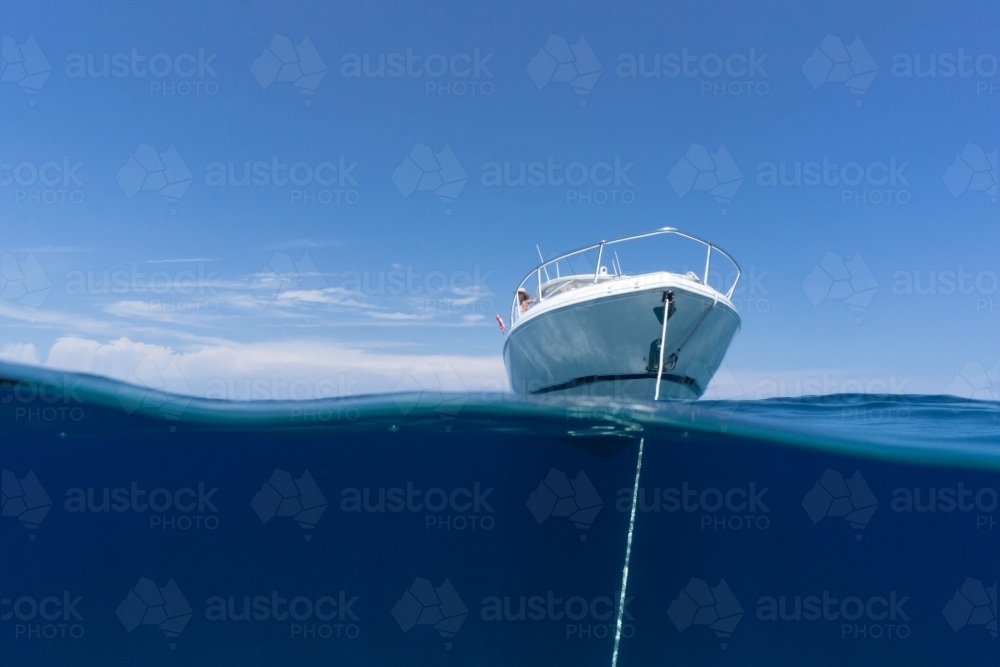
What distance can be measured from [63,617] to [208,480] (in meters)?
4.89

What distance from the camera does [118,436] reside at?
50.8 feet

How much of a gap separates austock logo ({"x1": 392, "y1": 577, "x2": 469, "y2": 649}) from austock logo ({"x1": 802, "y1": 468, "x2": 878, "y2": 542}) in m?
10.8

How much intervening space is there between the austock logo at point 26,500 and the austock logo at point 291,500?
5498 mm

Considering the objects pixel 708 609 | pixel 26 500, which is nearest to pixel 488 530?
pixel 708 609

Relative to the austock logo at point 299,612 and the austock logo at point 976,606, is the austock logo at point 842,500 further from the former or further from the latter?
the austock logo at point 299,612

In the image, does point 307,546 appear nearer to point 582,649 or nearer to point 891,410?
point 582,649

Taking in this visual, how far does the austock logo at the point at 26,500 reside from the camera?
15.0m

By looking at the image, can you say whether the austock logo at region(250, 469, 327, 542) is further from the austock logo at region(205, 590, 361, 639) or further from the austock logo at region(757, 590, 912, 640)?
the austock logo at region(757, 590, 912, 640)

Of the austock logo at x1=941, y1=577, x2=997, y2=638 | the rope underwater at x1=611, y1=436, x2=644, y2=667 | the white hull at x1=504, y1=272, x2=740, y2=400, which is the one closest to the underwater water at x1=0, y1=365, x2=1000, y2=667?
Answer: the austock logo at x1=941, y1=577, x2=997, y2=638

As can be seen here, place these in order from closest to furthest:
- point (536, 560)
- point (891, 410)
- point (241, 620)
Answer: point (241, 620) < point (536, 560) < point (891, 410)

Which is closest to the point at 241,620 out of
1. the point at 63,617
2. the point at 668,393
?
the point at 63,617

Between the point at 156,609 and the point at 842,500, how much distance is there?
59.5 ft

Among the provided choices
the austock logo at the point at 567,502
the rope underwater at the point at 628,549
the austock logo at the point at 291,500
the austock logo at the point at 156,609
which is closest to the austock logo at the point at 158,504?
the austock logo at the point at 291,500

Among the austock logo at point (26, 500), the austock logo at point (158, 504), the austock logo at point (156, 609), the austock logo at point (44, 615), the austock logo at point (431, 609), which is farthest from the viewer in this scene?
the austock logo at point (158, 504)
